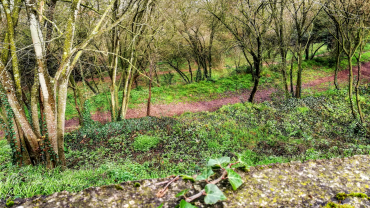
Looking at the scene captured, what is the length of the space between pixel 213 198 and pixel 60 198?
4.97ft

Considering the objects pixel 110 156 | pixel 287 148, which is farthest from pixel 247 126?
pixel 110 156

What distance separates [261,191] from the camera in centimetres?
211

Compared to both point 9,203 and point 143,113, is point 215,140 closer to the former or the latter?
point 9,203

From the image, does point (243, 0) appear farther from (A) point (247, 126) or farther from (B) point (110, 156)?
(B) point (110, 156)

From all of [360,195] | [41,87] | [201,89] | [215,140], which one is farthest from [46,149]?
[201,89]

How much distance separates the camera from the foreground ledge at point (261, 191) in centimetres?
194

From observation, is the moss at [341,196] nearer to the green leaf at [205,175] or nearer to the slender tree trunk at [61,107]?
the green leaf at [205,175]

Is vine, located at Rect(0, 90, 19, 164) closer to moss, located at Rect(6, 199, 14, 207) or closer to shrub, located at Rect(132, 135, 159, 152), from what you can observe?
Answer: shrub, located at Rect(132, 135, 159, 152)

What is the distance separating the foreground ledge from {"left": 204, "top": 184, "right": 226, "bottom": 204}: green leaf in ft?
0.45

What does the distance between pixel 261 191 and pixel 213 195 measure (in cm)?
63

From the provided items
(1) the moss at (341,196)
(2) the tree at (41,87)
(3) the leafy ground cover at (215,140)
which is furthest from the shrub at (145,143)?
(1) the moss at (341,196)

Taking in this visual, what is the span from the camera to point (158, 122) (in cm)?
1051

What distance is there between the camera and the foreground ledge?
194cm

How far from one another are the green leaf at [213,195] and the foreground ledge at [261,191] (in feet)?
0.45
